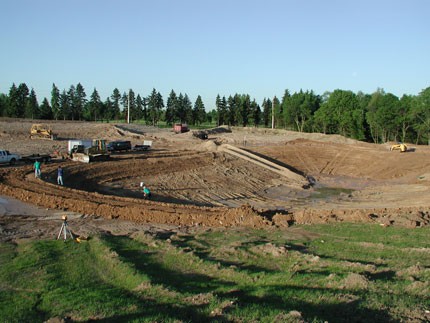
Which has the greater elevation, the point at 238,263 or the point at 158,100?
the point at 158,100

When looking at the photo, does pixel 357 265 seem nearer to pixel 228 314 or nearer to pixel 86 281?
pixel 228 314

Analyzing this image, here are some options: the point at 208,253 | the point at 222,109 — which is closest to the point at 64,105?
the point at 222,109

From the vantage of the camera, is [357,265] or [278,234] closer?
[357,265]

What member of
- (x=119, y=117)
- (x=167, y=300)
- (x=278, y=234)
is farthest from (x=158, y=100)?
(x=167, y=300)

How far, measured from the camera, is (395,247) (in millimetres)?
14586

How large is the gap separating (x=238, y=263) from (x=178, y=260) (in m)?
1.94

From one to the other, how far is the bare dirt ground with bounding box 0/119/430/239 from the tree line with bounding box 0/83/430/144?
65.1 ft

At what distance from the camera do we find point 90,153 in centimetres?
3716

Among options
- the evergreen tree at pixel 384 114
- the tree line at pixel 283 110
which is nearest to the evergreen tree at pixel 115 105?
the tree line at pixel 283 110

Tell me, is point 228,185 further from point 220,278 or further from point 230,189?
point 220,278

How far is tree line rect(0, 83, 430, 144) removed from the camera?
79562 mm

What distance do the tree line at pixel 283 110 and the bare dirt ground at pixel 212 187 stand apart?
65.1ft

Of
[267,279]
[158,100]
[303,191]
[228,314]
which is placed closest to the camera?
[228,314]

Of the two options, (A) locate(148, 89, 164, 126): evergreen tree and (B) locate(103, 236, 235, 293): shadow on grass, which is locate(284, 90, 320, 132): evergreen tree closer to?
(A) locate(148, 89, 164, 126): evergreen tree
